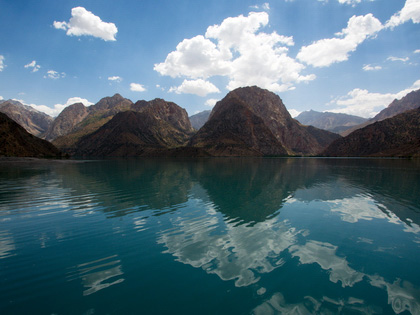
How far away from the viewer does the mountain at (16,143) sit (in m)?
146

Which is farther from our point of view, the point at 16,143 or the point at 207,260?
the point at 16,143

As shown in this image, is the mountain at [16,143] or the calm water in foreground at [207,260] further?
the mountain at [16,143]

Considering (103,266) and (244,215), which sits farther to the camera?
(244,215)

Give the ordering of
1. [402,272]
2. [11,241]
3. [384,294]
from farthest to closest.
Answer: [11,241]
[402,272]
[384,294]

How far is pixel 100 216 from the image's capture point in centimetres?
2028

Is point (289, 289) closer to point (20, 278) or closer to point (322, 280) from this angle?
point (322, 280)

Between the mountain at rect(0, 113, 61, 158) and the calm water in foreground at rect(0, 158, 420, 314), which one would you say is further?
the mountain at rect(0, 113, 61, 158)

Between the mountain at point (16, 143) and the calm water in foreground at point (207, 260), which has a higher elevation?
the mountain at point (16, 143)

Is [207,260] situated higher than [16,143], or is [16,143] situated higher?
[16,143]

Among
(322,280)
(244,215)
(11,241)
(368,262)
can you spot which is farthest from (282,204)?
(11,241)

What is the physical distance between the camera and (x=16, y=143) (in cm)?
15375

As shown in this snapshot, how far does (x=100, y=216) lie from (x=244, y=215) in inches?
532

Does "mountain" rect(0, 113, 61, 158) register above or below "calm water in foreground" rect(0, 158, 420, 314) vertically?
above

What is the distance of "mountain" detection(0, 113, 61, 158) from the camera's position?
146m
